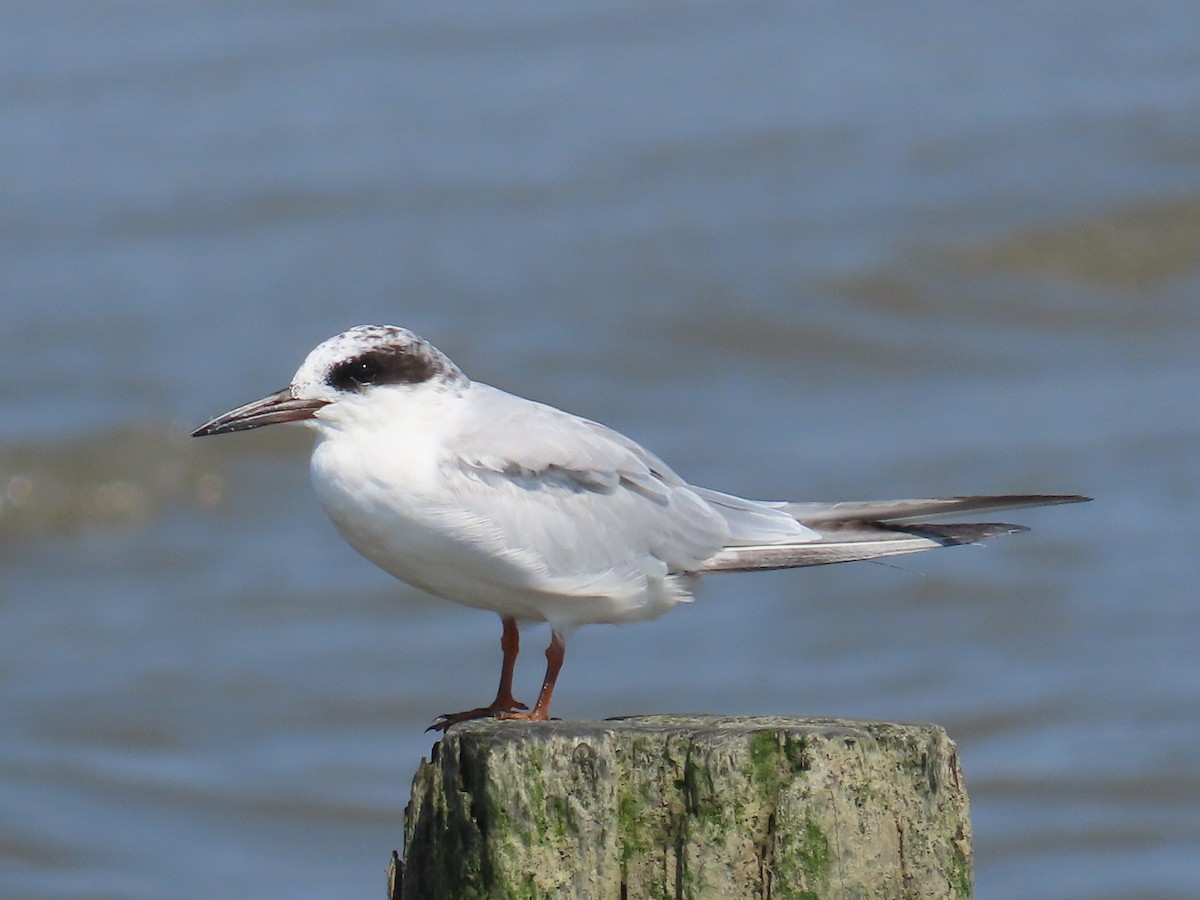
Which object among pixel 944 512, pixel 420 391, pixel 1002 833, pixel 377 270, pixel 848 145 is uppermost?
pixel 848 145

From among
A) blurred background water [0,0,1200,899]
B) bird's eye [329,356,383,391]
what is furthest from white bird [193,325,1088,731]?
blurred background water [0,0,1200,899]

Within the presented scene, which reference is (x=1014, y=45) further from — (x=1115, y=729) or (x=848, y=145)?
(x=1115, y=729)

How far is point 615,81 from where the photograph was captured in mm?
20375

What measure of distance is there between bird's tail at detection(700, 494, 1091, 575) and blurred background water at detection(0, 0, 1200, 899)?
12.7ft

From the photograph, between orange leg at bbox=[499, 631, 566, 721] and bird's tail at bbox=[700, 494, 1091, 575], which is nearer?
orange leg at bbox=[499, 631, 566, 721]

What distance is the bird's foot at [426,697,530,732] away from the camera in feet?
16.8

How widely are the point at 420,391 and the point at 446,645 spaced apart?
689 cm

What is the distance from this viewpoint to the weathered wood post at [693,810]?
3.94 meters

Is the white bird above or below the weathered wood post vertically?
above

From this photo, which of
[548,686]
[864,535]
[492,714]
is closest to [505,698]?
[492,714]

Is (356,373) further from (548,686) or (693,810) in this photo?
(693,810)

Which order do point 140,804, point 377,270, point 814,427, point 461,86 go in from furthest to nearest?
1. point 461,86
2. point 377,270
3. point 814,427
4. point 140,804

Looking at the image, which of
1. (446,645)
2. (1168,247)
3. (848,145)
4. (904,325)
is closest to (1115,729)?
(446,645)

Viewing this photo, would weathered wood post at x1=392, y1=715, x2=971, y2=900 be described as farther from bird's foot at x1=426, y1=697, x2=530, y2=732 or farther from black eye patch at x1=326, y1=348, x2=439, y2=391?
black eye patch at x1=326, y1=348, x2=439, y2=391
